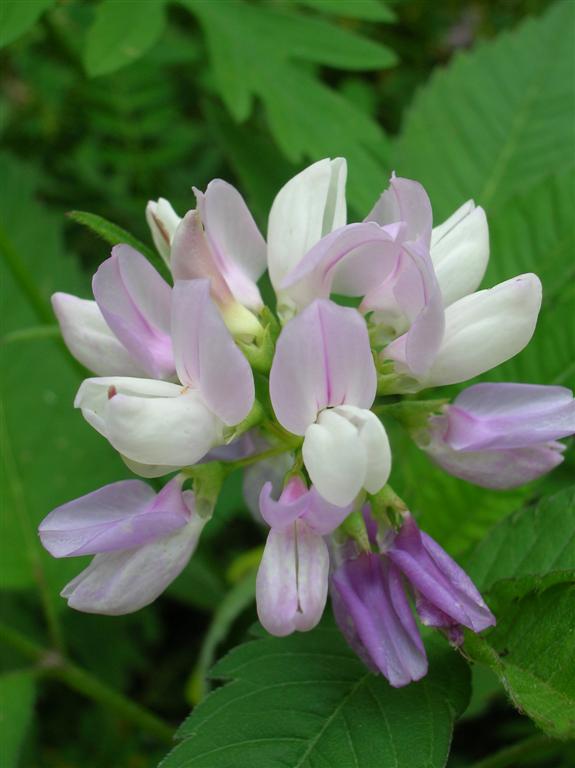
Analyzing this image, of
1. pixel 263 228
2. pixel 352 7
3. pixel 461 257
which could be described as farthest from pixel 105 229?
pixel 263 228

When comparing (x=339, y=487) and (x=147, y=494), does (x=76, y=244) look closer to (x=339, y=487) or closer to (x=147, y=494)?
(x=147, y=494)

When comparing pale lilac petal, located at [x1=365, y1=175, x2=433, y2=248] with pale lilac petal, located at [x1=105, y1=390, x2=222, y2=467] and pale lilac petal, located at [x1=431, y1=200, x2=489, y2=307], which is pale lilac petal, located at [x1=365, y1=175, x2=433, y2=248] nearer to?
pale lilac petal, located at [x1=431, y1=200, x2=489, y2=307]

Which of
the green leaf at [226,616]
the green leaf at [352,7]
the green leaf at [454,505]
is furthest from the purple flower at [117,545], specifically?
the green leaf at [352,7]

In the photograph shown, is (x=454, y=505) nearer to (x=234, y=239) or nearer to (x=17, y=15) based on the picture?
(x=234, y=239)

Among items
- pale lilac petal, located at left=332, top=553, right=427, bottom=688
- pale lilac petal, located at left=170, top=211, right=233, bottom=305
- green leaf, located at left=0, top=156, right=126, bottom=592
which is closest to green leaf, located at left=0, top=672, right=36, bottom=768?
green leaf, located at left=0, top=156, right=126, bottom=592

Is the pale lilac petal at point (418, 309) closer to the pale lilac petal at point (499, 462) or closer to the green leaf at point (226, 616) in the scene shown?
the pale lilac petal at point (499, 462)

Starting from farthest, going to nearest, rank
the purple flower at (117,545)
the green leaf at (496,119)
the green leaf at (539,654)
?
1. the green leaf at (496,119)
2. the purple flower at (117,545)
3. the green leaf at (539,654)

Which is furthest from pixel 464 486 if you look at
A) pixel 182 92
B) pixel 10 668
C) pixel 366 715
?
pixel 182 92
